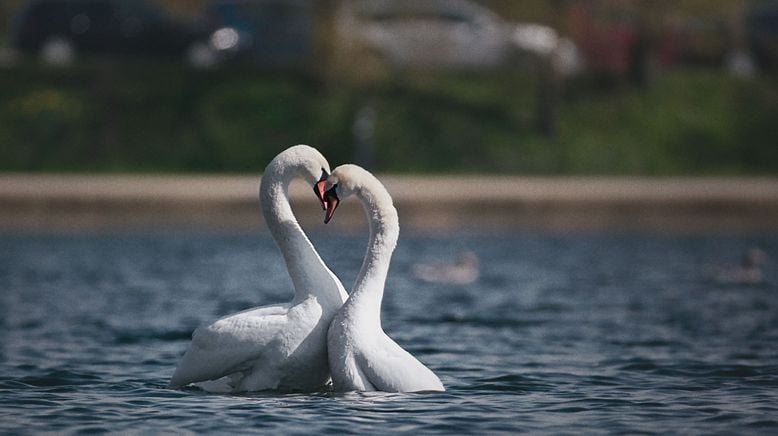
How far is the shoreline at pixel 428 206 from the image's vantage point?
Result: 30531 millimetres

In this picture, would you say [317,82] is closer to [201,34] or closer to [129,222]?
[201,34]

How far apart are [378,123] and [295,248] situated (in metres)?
26.1

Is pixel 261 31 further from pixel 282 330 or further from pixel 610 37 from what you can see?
pixel 282 330

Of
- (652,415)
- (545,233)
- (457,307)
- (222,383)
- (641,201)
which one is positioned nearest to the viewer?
(652,415)

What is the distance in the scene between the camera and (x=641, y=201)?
106 feet

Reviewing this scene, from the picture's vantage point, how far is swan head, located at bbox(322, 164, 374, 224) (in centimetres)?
1134

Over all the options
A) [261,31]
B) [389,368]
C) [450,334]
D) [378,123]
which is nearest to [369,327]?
[389,368]

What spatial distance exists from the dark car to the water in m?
12.0

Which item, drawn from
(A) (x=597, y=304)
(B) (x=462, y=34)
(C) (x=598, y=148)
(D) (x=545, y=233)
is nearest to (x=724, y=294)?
(A) (x=597, y=304)

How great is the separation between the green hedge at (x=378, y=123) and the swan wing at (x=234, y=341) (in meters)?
24.3

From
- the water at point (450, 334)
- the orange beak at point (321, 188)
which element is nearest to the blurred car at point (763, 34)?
the water at point (450, 334)

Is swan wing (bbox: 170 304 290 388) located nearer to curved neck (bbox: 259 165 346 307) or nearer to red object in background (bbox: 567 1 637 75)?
curved neck (bbox: 259 165 346 307)

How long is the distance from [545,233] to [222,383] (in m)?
18.8

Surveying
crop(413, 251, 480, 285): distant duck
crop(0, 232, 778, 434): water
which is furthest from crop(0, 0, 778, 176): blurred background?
crop(413, 251, 480, 285): distant duck
